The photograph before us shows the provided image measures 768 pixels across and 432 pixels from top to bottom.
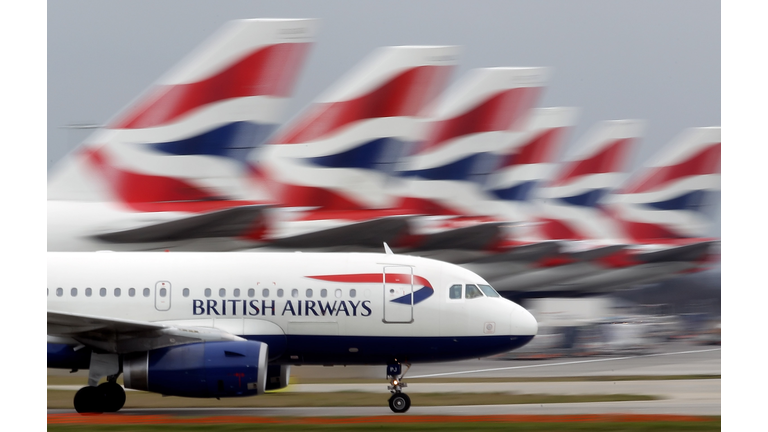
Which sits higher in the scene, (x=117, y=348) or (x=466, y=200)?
(x=466, y=200)

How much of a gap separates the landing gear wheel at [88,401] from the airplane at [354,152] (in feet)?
27.8

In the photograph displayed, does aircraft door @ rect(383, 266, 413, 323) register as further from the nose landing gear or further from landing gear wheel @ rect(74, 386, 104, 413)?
landing gear wheel @ rect(74, 386, 104, 413)

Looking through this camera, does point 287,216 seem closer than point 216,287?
No

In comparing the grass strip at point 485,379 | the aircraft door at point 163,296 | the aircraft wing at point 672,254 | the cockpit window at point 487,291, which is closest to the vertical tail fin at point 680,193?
the aircraft wing at point 672,254

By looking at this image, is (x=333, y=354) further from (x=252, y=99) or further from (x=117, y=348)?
(x=252, y=99)

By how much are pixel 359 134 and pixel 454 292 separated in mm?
10246

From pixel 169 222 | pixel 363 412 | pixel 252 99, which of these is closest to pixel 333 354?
pixel 363 412

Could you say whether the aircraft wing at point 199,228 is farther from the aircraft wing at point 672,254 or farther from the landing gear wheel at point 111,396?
the aircraft wing at point 672,254

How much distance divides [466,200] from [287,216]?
26.9ft

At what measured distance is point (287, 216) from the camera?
2333 centimetres

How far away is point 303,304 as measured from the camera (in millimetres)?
14664

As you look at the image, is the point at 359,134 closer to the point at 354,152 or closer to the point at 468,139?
the point at 354,152

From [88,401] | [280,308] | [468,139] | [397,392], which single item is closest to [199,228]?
[280,308]

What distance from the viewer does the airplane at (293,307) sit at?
571 inches
